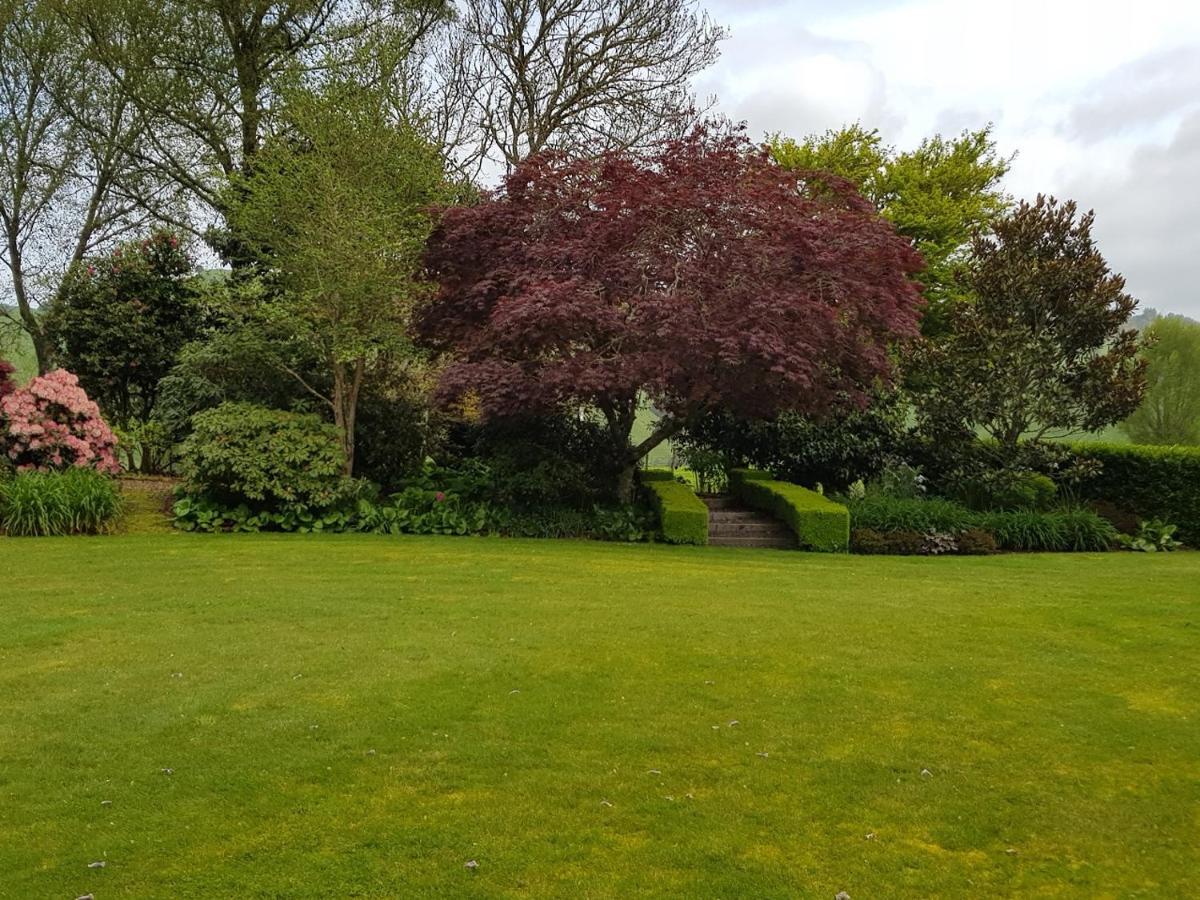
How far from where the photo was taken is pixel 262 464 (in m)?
12.4

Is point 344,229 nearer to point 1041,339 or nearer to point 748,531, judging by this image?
point 748,531

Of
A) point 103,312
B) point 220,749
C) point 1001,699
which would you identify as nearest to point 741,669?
point 1001,699

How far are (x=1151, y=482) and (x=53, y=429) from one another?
16941 mm

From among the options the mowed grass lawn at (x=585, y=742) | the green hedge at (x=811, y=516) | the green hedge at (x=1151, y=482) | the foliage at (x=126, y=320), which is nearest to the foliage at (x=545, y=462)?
the green hedge at (x=811, y=516)

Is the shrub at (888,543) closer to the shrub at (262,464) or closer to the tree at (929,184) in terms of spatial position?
the shrub at (262,464)

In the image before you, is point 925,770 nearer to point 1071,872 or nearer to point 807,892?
point 1071,872

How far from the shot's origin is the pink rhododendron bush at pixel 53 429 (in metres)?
12.7

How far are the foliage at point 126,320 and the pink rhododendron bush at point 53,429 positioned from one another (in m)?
3.59

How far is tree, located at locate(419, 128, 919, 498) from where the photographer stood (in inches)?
446

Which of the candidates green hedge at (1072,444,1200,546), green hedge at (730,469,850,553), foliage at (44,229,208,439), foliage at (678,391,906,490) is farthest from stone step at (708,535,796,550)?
foliage at (44,229,208,439)

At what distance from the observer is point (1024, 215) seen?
14836 mm

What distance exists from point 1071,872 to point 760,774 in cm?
134

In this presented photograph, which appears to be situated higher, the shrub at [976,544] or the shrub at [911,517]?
the shrub at [911,517]

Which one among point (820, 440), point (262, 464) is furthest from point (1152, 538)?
point (262, 464)
